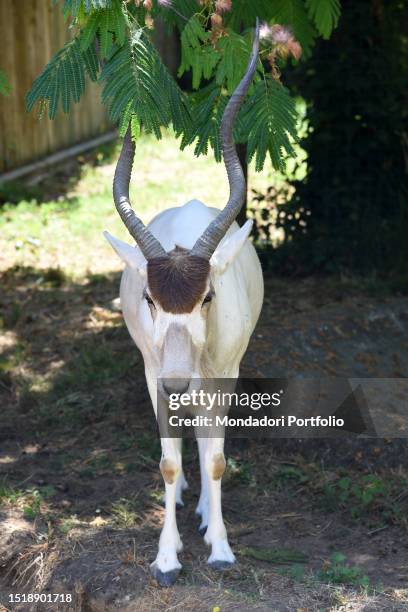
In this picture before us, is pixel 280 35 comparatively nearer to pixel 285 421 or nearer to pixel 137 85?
pixel 137 85

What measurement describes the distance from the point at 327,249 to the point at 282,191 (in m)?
0.70

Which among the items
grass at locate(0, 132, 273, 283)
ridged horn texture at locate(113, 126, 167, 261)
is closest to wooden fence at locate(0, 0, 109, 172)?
grass at locate(0, 132, 273, 283)

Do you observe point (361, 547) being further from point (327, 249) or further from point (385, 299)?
point (327, 249)

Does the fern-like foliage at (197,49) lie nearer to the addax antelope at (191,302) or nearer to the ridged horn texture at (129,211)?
the addax antelope at (191,302)

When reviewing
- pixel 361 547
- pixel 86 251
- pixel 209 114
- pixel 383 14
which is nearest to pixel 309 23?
pixel 209 114

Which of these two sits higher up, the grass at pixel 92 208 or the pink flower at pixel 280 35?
the pink flower at pixel 280 35

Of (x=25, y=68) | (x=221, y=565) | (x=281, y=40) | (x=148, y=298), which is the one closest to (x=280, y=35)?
(x=281, y=40)

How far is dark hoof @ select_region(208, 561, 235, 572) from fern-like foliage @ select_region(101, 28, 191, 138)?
2.24 meters

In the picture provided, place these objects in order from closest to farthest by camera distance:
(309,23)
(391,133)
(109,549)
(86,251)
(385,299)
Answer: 1. (109,549)
2. (309,23)
3. (385,299)
4. (391,133)
5. (86,251)

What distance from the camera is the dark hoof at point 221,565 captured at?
4.75 metres

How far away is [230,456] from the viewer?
19.3ft

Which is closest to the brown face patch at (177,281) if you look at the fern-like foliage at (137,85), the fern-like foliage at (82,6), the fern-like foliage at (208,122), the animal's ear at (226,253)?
the animal's ear at (226,253)

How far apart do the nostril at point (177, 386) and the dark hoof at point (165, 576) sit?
1.16 metres

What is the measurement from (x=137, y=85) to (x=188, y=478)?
2507 mm
